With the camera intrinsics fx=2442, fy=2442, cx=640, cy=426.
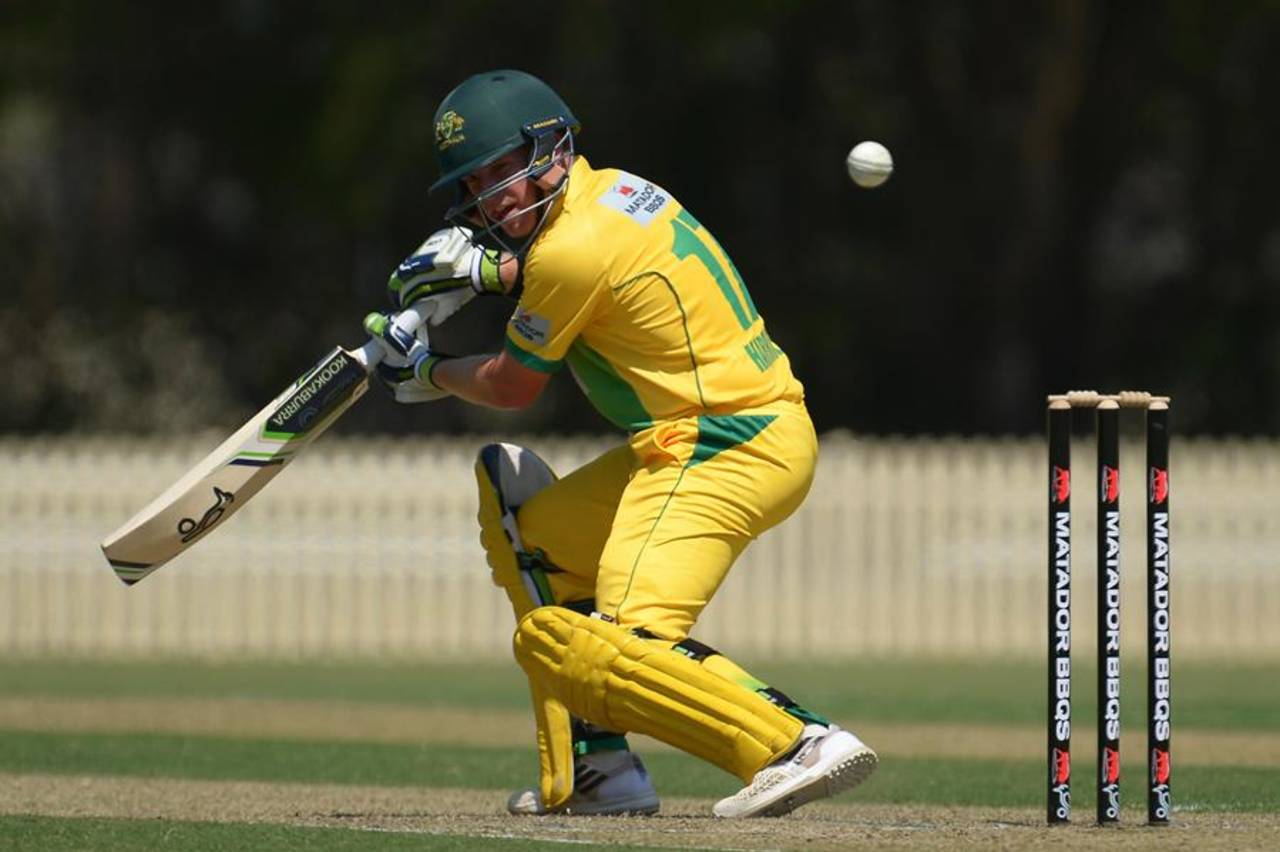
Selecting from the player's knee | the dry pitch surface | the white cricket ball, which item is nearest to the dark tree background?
the white cricket ball

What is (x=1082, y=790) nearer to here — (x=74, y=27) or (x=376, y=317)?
(x=376, y=317)

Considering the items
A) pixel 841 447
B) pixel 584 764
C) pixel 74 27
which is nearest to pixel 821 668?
pixel 841 447

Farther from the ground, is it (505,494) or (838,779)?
(505,494)

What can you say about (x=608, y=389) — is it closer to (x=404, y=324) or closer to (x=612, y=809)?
(x=404, y=324)

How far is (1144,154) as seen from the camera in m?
22.1

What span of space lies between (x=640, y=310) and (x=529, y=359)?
12.5 inches

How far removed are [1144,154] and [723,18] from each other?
189 inches

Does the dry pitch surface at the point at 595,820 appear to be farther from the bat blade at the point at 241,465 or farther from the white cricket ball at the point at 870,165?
the white cricket ball at the point at 870,165

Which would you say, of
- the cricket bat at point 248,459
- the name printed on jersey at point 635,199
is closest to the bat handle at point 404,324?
the cricket bat at point 248,459

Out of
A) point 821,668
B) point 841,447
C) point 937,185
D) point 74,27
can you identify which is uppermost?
point 74,27

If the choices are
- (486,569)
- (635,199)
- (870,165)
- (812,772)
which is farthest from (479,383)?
(486,569)

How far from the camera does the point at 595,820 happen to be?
6398 millimetres

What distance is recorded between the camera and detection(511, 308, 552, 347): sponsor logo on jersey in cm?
618

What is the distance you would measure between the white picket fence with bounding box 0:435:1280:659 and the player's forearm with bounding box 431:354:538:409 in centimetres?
895
